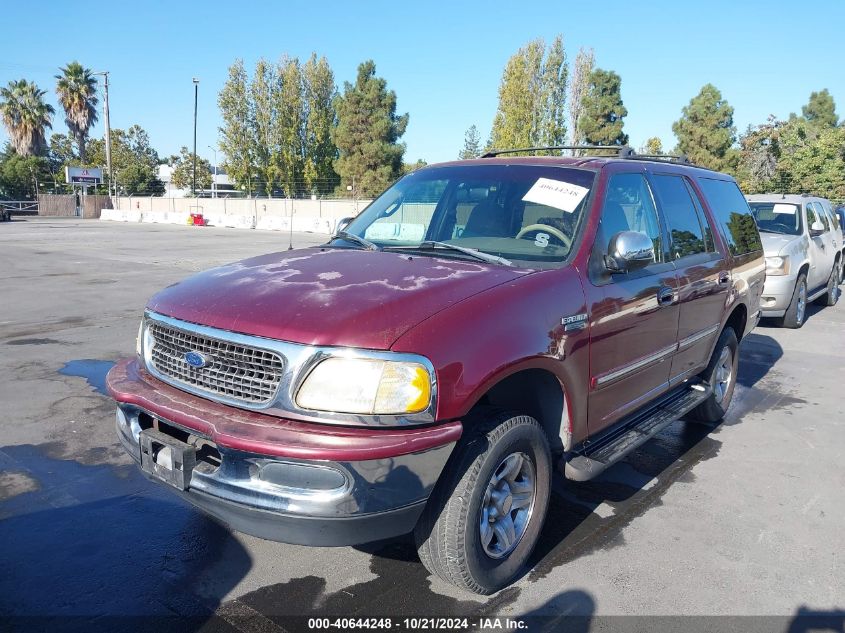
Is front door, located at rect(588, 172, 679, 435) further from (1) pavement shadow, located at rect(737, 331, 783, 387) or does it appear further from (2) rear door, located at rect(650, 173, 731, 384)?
(1) pavement shadow, located at rect(737, 331, 783, 387)

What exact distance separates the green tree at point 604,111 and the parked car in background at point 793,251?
39.6 m

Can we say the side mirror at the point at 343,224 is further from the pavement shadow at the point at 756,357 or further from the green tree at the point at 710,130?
the green tree at the point at 710,130

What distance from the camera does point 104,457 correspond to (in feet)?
14.6

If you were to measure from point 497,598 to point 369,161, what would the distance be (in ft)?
174

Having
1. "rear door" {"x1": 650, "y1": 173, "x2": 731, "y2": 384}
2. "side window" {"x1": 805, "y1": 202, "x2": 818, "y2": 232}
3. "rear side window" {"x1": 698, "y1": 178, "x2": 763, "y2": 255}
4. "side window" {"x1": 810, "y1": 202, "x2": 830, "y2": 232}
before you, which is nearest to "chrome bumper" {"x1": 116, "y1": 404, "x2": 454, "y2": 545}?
"rear door" {"x1": 650, "y1": 173, "x2": 731, "y2": 384}

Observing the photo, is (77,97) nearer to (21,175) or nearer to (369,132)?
(21,175)

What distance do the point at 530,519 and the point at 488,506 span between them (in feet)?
1.19

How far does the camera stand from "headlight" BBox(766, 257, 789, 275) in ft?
29.9

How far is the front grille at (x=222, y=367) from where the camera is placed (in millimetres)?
2545

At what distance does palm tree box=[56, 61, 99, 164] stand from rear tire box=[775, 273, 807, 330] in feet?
206

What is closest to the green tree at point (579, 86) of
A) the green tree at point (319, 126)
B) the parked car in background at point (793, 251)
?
the green tree at point (319, 126)

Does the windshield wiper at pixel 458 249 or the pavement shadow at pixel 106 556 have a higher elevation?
the windshield wiper at pixel 458 249

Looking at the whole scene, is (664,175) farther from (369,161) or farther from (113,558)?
(369,161)

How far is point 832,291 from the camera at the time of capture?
1223 cm
